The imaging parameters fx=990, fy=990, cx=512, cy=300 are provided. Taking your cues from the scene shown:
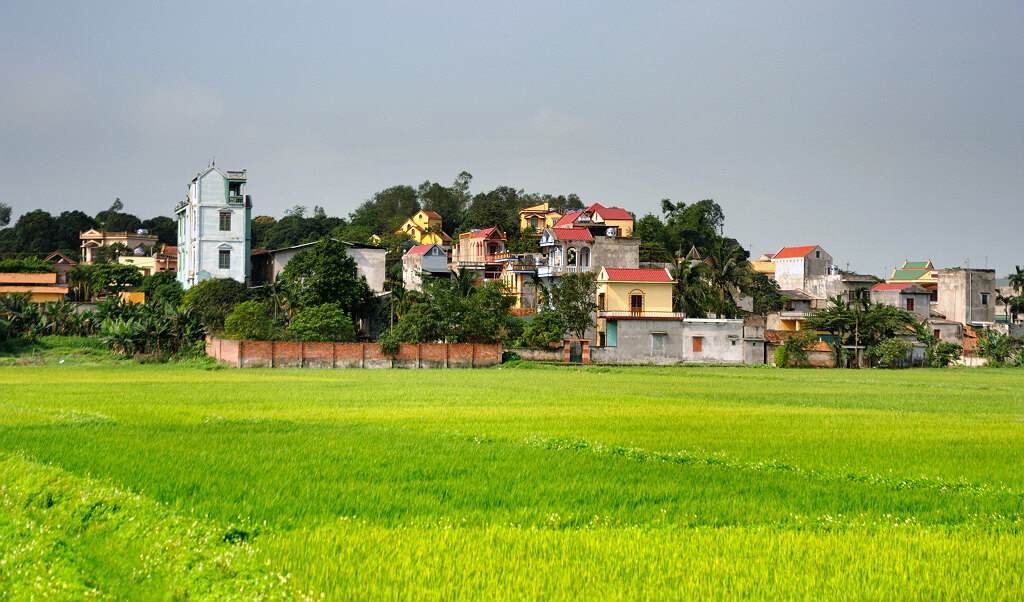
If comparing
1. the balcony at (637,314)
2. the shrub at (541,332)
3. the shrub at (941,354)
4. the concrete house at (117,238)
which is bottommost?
the shrub at (941,354)

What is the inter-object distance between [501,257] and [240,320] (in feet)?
99.3

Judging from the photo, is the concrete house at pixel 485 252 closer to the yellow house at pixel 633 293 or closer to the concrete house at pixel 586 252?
the concrete house at pixel 586 252

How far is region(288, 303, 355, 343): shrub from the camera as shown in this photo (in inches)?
1978

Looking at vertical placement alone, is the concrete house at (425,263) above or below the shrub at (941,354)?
above

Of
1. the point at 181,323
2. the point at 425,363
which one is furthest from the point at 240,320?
the point at 425,363

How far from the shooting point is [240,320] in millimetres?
51625

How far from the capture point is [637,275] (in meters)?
60.0

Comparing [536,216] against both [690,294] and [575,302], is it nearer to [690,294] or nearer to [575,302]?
[690,294]

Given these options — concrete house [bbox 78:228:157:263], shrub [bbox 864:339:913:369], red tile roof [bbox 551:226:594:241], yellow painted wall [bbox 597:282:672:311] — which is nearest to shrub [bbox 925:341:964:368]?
shrub [bbox 864:339:913:369]

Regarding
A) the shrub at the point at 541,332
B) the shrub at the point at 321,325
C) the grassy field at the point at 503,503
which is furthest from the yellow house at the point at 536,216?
the grassy field at the point at 503,503

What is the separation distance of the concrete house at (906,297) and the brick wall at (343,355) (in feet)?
123

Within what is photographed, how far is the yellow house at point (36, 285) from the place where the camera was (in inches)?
2815

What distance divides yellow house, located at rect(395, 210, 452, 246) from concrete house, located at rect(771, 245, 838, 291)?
35.3 metres

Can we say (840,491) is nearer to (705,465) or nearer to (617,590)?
(705,465)
